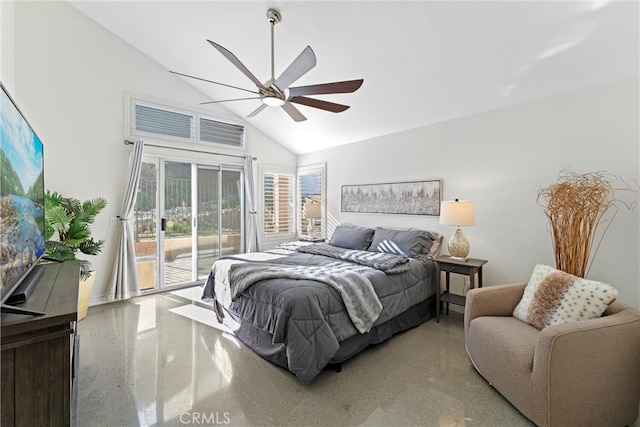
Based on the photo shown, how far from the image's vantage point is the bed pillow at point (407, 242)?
11.6 ft

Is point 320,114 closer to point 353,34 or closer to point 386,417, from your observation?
point 353,34

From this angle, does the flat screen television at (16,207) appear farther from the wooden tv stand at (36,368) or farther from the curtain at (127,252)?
the curtain at (127,252)

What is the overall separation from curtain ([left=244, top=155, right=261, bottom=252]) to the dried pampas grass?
4.19 meters

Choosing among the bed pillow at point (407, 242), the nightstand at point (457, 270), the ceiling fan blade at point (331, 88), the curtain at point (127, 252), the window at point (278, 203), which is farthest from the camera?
the window at point (278, 203)

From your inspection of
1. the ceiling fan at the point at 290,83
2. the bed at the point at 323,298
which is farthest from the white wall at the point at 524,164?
the ceiling fan at the point at 290,83

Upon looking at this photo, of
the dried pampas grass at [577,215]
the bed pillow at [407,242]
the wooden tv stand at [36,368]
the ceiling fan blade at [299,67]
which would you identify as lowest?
the wooden tv stand at [36,368]

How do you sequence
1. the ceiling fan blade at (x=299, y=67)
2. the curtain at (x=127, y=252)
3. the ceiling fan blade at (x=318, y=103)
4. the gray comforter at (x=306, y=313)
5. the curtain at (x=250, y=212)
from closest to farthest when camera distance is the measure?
the ceiling fan blade at (x=299, y=67), the gray comforter at (x=306, y=313), the ceiling fan blade at (x=318, y=103), the curtain at (x=127, y=252), the curtain at (x=250, y=212)

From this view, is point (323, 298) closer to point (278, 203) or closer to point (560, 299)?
point (560, 299)

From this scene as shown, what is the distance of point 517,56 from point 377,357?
116 inches

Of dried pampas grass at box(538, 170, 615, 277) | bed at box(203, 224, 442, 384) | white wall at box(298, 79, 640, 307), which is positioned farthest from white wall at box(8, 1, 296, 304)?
dried pampas grass at box(538, 170, 615, 277)


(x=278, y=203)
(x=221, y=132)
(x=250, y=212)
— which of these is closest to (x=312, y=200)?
(x=278, y=203)

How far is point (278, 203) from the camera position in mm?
5805

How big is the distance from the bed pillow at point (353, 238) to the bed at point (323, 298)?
325 millimetres

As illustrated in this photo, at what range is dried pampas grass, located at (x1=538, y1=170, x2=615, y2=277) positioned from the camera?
2.46m
